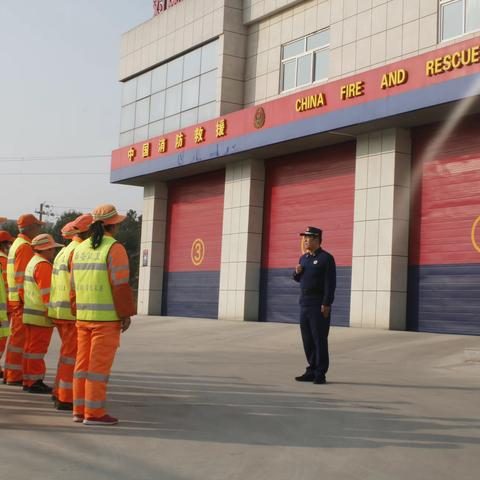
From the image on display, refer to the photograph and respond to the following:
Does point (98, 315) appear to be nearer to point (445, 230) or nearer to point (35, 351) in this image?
point (35, 351)

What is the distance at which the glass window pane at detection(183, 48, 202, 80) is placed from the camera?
25922mm

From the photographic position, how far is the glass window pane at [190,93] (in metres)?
25.7

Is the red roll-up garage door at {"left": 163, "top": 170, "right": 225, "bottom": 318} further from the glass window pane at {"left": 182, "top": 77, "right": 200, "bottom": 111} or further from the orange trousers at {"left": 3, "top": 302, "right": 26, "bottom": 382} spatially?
the orange trousers at {"left": 3, "top": 302, "right": 26, "bottom": 382}

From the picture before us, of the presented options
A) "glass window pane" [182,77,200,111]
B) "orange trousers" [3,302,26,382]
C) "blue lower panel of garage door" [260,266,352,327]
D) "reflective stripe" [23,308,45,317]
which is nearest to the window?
"glass window pane" [182,77,200,111]

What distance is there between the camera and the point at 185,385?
920 centimetres

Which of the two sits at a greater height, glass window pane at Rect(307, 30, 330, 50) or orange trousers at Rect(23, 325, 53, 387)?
glass window pane at Rect(307, 30, 330, 50)

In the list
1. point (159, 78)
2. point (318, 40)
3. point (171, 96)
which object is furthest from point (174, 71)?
point (318, 40)

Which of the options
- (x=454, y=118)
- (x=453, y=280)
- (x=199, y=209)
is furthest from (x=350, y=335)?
(x=199, y=209)

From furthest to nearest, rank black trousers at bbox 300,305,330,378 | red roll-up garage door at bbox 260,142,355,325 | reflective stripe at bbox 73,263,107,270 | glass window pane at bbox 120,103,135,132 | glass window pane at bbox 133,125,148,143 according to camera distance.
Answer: glass window pane at bbox 120,103,135,132, glass window pane at bbox 133,125,148,143, red roll-up garage door at bbox 260,142,355,325, black trousers at bbox 300,305,330,378, reflective stripe at bbox 73,263,107,270

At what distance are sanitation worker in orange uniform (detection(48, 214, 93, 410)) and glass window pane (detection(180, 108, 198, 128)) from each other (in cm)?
1844

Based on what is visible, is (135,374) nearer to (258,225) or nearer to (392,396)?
(392,396)

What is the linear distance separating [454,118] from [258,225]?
769 cm

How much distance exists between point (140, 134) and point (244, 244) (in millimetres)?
7882

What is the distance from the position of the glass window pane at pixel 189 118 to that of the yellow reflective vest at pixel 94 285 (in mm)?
19381
